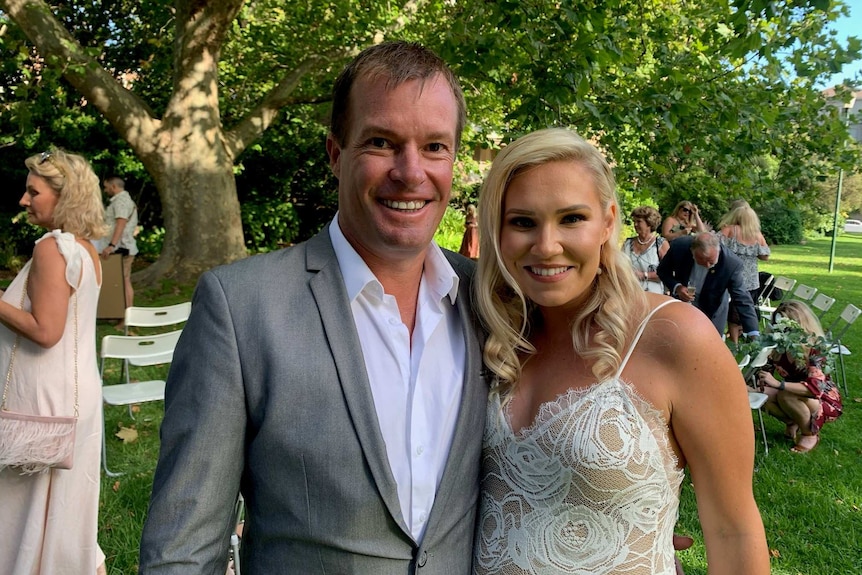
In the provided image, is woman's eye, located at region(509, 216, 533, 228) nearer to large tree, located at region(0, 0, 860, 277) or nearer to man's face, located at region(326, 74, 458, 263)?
man's face, located at region(326, 74, 458, 263)

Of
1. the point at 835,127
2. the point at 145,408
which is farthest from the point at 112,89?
the point at 835,127

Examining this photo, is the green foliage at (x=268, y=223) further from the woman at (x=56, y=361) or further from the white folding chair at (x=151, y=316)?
the woman at (x=56, y=361)

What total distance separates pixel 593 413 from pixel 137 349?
14.4ft

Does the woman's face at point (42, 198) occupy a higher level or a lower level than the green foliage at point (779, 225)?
higher

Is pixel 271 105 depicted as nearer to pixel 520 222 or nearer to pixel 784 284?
pixel 784 284

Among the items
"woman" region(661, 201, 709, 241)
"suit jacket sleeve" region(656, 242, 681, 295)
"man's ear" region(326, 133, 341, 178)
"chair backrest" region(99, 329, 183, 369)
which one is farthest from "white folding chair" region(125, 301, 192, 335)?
"woman" region(661, 201, 709, 241)

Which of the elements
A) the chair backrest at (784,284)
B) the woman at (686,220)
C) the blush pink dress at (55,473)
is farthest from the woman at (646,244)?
the blush pink dress at (55,473)

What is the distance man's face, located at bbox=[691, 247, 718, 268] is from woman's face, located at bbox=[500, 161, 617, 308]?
5.33 m

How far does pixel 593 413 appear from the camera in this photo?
1762mm

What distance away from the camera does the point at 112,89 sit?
33.3 feet

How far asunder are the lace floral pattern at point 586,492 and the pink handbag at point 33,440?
220cm

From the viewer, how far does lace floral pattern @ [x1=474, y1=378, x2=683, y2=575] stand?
173 centimetres

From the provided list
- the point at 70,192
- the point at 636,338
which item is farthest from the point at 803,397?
the point at 70,192

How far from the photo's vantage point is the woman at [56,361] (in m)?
3.05
